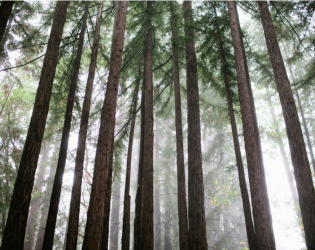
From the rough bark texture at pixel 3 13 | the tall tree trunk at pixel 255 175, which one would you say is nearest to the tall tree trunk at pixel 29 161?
the rough bark texture at pixel 3 13

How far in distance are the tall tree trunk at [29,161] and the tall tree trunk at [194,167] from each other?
4029mm

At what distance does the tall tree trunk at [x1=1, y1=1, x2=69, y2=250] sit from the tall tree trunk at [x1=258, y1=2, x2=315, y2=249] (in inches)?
242

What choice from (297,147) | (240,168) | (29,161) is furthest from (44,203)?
(297,147)

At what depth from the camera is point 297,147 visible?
225 inches

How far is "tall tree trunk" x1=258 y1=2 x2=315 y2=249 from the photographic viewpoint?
5.09 m

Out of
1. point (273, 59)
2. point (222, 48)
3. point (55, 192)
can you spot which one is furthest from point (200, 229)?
point (222, 48)

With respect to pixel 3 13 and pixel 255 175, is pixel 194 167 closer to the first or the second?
pixel 255 175

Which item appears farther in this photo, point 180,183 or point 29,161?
point 180,183

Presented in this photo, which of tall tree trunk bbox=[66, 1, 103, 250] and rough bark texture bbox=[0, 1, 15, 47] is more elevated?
rough bark texture bbox=[0, 1, 15, 47]

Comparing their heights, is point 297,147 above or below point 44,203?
below

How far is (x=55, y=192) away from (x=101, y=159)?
8.17 feet

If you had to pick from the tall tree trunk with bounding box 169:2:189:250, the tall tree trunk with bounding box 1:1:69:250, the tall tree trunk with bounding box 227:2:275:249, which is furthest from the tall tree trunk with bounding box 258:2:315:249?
the tall tree trunk with bounding box 1:1:69:250

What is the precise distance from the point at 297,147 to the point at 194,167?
2.75 meters

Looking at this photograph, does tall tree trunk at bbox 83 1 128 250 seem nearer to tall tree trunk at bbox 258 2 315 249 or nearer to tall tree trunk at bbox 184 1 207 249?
tall tree trunk at bbox 184 1 207 249
